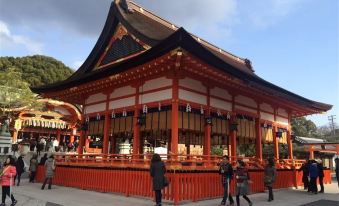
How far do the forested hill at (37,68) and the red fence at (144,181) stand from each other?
5537cm

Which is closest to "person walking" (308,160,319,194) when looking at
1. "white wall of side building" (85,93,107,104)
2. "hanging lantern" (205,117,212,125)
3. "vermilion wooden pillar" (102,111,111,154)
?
"hanging lantern" (205,117,212,125)

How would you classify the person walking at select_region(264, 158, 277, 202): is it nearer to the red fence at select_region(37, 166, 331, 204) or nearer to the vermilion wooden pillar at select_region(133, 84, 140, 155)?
the red fence at select_region(37, 166, 331, 204)

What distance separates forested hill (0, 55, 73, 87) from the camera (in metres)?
66.7

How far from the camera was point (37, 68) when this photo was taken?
7194 cm

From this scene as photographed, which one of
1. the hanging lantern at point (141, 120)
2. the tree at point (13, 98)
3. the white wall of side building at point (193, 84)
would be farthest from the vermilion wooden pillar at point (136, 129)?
the tree at point (13, 98)

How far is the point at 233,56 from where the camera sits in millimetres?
26219

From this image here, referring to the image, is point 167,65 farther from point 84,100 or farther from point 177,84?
point 84,100

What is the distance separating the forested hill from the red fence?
182ft

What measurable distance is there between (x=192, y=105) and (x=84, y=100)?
8383mm

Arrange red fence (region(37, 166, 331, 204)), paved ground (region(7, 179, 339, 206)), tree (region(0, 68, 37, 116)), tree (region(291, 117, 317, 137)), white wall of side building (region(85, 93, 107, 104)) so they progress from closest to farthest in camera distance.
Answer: paved ground (region(7, 179, 339, 206)), red fence (region(37, 166, 331, 204)), white wall of side building (region(85, 93, 107, 104)), tree (region(0, 68, 37, 116)), tree (region(291, 117, 317, 137))

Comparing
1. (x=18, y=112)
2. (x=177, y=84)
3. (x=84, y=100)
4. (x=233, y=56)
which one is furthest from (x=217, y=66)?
(x=18, y=112)

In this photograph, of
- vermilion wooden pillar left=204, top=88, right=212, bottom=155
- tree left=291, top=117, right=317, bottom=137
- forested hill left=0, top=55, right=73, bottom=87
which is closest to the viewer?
vermilion wooden pillar left=204, top=88, right=212, bottom=155

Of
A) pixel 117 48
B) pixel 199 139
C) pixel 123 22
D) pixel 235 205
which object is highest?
pixel 123 22

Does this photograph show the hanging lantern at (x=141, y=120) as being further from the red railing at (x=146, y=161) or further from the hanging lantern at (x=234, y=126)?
the hanging lantern at (x=234, y=126)
